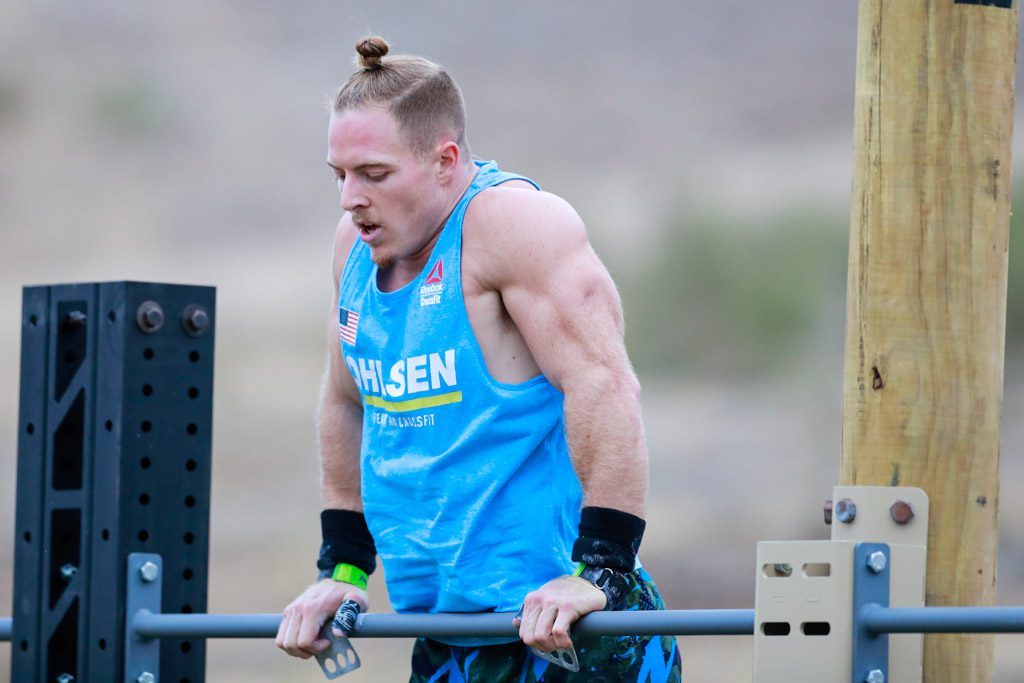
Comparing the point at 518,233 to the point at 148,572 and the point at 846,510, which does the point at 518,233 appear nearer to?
the point at 846,510

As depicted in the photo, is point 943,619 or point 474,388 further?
point 474,388

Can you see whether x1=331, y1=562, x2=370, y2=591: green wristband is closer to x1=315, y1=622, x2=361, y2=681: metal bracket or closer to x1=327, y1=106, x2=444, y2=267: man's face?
x1=315, y1=622, x2=361, y2=681: metal bracket

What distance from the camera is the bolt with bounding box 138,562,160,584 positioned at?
2986mm

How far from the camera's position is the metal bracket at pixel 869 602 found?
7.73 ft

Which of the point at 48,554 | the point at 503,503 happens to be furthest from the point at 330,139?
the point at 48,554

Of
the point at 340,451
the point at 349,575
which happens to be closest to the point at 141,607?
the point at 349,575

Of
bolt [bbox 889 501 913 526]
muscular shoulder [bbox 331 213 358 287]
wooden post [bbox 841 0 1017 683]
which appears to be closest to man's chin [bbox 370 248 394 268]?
muscular shoulder [bbox 331 213 358 287]

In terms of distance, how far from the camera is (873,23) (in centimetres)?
258

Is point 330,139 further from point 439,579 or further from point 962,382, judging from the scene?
point 962,382

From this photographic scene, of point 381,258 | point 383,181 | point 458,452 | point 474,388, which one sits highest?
point 383,181

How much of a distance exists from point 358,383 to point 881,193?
998mm

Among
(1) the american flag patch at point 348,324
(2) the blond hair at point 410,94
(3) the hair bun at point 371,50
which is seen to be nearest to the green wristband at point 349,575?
(1) the american flag patch at point 348,324

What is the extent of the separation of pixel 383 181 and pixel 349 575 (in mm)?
723

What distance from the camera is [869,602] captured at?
2369 millimetres
